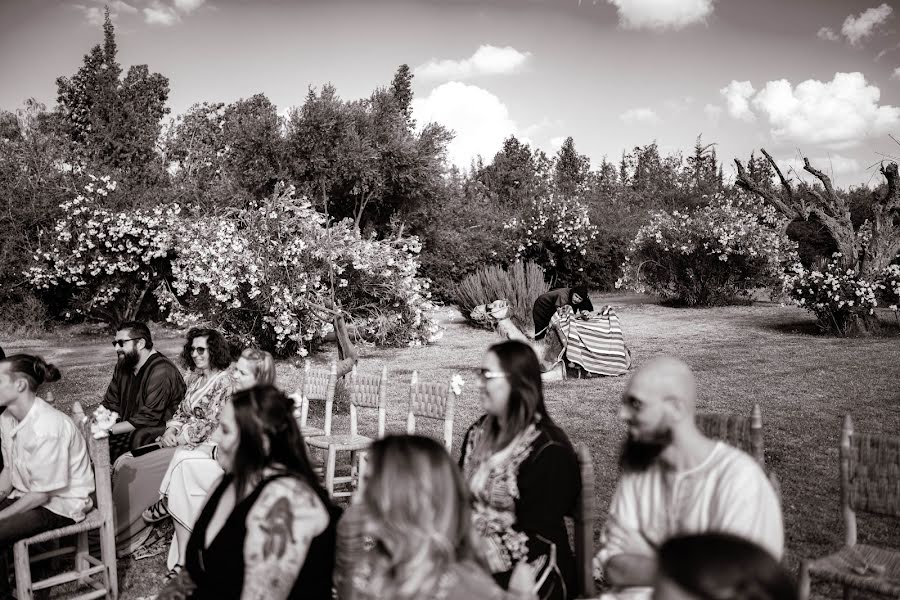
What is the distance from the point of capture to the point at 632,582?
2402 mm

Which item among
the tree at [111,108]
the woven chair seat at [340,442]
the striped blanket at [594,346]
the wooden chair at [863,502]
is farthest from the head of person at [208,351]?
→ the tree at [111,108]

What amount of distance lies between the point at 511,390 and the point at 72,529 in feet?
8.38

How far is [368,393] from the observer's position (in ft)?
20.9

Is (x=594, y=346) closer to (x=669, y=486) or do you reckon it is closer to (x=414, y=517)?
(x=669, y=486)

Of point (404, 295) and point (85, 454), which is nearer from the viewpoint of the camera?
point (85, 454)

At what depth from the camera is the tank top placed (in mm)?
2463

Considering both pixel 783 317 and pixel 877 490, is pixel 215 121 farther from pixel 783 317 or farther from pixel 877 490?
pixel 877 490

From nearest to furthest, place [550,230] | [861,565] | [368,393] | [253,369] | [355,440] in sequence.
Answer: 1. [861,565]
2. [253,369]
3. [355,440]
4. [368,393]
5. [550,230]

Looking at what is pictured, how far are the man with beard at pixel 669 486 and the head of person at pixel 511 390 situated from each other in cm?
52

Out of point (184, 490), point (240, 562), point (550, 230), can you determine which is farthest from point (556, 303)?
point (550, 230)

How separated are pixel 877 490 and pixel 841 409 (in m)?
5.81

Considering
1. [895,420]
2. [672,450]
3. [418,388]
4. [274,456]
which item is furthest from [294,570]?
[895,420]

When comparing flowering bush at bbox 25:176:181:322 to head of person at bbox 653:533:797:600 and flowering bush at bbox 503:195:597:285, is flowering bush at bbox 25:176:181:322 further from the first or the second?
head of person at bbox 653:533:797:600

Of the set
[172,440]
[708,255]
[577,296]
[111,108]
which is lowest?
[172,440]
